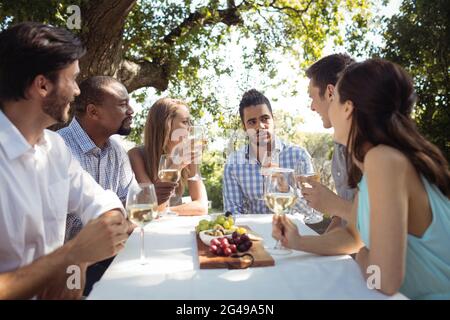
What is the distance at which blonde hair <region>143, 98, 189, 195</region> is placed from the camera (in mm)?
3553

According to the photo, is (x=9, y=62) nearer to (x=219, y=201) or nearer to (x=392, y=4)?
(x=392, y=4)

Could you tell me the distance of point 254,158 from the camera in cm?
360

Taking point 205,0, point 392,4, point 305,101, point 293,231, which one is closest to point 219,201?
point 305,101

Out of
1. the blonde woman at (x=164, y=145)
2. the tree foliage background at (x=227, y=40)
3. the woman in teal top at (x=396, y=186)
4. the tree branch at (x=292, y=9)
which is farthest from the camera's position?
the tree branch at (x=292, y=9)

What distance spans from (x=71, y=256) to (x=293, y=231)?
0.88 metres

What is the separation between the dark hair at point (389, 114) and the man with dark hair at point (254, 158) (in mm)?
1743

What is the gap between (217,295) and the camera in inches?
52.8

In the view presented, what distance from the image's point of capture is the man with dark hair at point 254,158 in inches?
134

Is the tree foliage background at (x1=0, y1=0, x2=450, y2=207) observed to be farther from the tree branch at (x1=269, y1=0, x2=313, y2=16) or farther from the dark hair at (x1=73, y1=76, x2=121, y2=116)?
the dark hair at (x1=73, y1=76, x2=121, y2=116)

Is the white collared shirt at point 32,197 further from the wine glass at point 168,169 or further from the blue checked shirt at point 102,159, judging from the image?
the blue checked shirt at point 102,159

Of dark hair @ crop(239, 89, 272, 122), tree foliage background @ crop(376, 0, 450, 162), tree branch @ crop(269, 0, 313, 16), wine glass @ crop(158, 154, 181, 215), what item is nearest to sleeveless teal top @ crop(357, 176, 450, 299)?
wine glass @ crop(158, 154, 181, 215)

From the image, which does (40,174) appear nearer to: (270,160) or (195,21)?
(270,160)

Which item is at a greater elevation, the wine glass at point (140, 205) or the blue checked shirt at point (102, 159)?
the blue checked shirt at point (102, 159)

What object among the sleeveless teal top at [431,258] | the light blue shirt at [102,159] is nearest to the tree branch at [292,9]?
the light blue shirt at [102,159]
